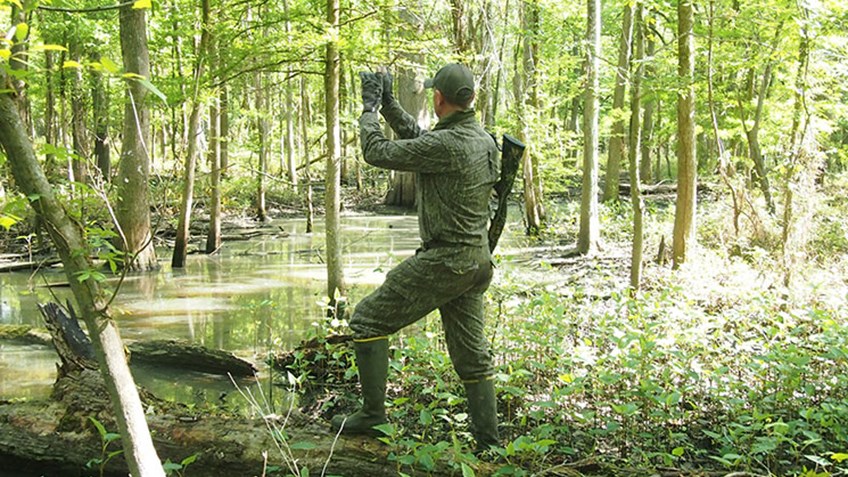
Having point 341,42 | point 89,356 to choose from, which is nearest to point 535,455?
point 89,356

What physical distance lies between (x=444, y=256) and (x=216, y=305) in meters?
6.71

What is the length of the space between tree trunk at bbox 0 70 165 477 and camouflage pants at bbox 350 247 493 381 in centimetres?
167

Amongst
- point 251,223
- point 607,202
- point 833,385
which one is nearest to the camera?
point 833,385

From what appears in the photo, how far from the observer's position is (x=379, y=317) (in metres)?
3.95

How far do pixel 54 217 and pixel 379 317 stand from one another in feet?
6.57

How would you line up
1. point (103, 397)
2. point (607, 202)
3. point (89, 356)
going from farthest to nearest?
point (607, 202)
point (89, 356)
point (103, 397)

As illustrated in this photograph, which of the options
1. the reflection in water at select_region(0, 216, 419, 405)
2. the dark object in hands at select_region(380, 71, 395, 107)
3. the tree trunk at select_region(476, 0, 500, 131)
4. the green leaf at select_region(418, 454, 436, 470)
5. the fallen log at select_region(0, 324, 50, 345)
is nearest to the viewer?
the green leaf at select_region(418, 454, 436, 470)

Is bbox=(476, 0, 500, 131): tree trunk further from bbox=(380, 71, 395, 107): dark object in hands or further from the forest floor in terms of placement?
bbox=(380, 71, 395, 107): dark object in hands

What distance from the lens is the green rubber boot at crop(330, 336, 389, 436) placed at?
13.0 feet

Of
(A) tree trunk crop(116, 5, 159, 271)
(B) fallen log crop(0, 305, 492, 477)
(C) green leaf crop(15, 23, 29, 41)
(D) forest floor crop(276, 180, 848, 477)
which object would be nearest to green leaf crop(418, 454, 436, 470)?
(D) forest floor crop(276, 180, 848, 477)

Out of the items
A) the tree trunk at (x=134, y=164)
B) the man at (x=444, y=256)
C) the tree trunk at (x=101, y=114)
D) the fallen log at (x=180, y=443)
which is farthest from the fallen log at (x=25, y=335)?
the tree trunk at (x=101, y=114)

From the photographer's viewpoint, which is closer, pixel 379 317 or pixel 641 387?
pixel 379 317

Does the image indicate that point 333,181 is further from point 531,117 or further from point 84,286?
point 531,117

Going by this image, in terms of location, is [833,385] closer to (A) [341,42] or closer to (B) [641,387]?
(B) [641,387]
